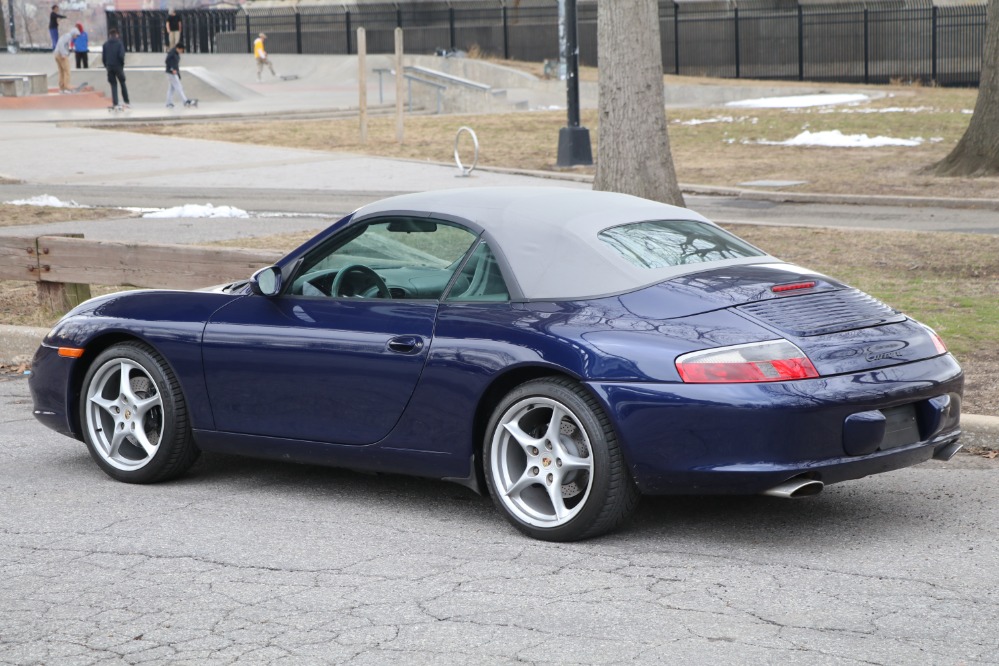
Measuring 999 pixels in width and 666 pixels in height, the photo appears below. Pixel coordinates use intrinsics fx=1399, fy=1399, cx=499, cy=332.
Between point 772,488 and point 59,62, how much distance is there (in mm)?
38752

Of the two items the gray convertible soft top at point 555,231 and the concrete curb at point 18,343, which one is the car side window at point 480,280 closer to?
the gray convertible soft top at point 555,231

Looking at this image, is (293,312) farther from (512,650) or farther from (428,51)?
(428,51)

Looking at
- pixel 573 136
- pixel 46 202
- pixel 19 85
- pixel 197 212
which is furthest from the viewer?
pixel 19 85

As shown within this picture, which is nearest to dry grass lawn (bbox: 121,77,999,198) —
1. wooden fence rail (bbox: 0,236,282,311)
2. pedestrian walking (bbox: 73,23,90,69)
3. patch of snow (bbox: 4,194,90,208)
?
patch of snow (bbox: 4,194,90,208)

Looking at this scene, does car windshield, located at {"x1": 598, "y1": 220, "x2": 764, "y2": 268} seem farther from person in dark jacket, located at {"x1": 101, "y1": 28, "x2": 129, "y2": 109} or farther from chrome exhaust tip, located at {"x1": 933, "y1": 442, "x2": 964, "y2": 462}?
person in dark jacket, located at {"x1": 101, "y1": 28, "x2": 129, "y2": 109}

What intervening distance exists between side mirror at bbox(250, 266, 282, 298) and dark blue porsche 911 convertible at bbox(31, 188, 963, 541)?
0.9 inches

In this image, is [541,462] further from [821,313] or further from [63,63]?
[63,63]

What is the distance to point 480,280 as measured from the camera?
5.77 meters

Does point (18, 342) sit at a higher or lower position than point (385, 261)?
lower

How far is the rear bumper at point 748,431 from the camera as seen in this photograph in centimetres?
501

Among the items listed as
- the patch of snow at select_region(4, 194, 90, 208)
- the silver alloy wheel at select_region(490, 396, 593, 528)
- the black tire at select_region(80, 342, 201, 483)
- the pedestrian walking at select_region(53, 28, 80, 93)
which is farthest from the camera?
the pedestrian walking at select_region(53, 28, 80, 93)

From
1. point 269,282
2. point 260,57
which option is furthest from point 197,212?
point 260,57

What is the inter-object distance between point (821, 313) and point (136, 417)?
10.4 ft

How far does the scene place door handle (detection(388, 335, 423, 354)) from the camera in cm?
570
